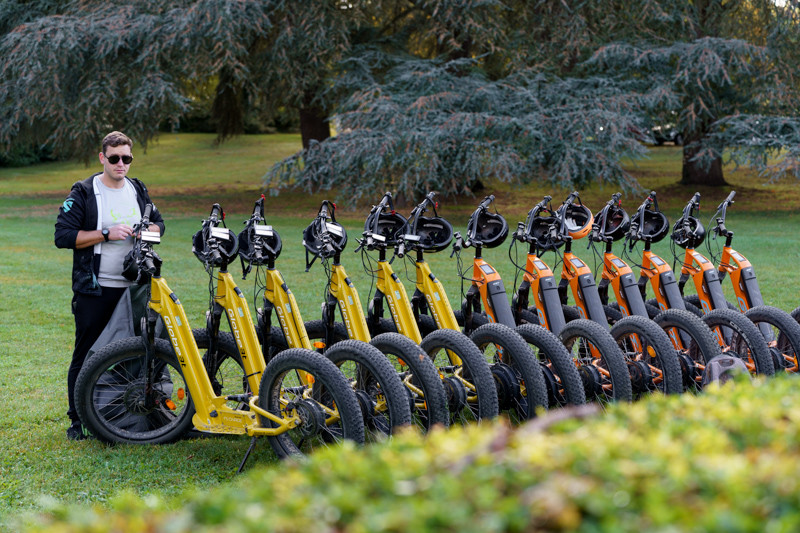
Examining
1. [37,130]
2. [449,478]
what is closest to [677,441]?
[449,478]

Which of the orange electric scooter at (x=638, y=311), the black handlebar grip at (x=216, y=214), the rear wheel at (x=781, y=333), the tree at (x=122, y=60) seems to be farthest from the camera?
the tree at (x=122, y=60)

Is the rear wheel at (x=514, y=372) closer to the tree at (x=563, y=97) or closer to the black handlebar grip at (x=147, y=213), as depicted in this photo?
the black handlebar grip at (x=147, y=213)

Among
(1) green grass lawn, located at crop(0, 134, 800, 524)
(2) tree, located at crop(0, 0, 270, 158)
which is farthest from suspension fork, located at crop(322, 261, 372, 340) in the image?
(2) tree, located at crop(0, 0, 270, 158)

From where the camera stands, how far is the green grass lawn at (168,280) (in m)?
4.99

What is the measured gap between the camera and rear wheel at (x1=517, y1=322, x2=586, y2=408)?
496 centimetres

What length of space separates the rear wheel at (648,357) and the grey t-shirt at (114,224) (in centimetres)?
295

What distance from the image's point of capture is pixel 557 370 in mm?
4984

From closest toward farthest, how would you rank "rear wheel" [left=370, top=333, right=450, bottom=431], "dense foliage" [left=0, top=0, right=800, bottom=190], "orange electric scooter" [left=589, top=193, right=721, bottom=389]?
"rear wheel" [left=370, top=333, right=450, bottom=431] → "orange electric scooter" [left=589, top=193, right=721, bottom=389] → "dense foliage" [left=0, top=0, right=800, bottom=190]

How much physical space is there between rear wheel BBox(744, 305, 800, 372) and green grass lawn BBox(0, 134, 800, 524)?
316cm

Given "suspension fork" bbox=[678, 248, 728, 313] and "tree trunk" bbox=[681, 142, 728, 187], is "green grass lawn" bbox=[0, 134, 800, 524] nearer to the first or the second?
"tree trunk" bbox=[681, 142, 728, 187]

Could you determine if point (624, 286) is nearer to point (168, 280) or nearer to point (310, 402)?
point (310, 402)

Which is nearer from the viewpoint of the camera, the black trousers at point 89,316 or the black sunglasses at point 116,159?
the black sunglasses at point 116,159

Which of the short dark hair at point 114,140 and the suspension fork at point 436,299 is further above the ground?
the short dark hair at point 114,140

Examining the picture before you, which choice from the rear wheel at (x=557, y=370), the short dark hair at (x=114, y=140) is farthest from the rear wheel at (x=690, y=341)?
the short dark hair at (x=114, y=140)
